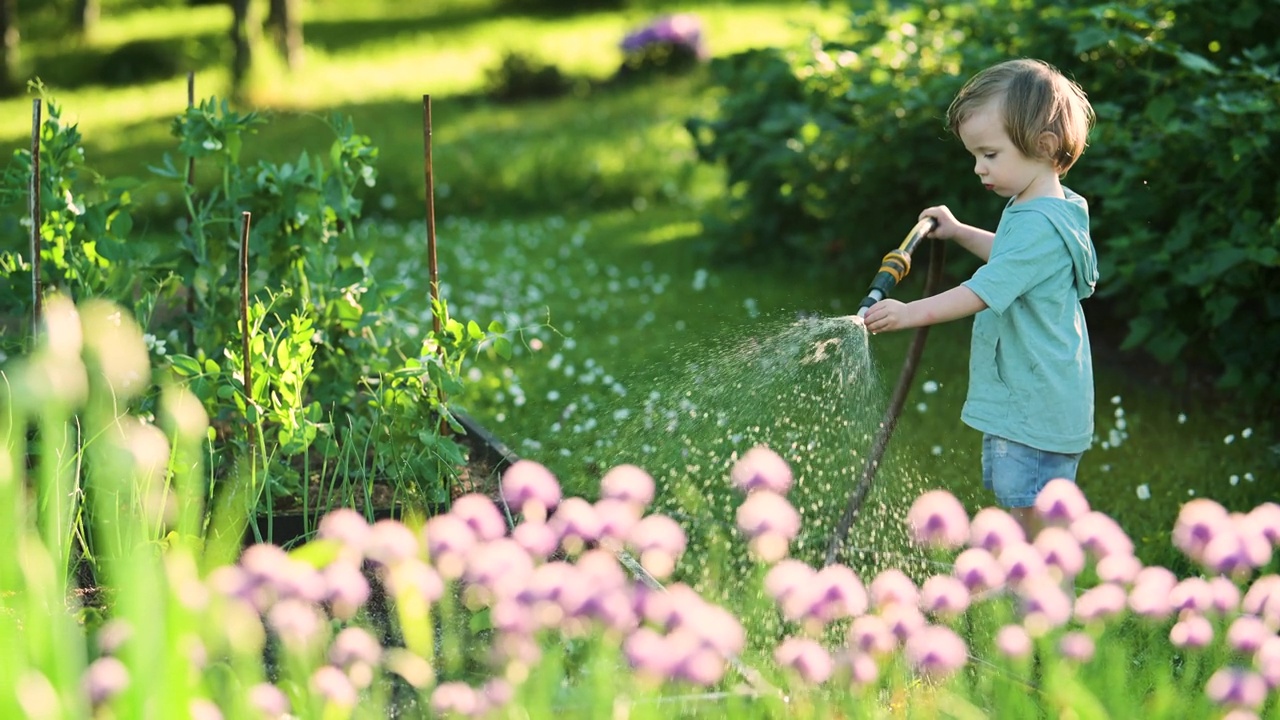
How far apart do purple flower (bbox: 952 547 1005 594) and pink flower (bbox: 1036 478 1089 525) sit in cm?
22

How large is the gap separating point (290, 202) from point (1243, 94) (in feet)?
9.37

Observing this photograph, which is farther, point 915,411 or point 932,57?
point 932,57

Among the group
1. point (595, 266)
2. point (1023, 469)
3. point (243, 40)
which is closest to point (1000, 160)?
point (1023, 469)

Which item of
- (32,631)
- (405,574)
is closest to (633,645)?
(405,574)

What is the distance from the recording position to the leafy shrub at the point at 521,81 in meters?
13.6

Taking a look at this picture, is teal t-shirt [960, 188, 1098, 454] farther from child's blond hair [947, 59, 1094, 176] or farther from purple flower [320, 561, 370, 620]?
purple flower [320, 561, 370, 620]

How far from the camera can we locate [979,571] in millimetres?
2090

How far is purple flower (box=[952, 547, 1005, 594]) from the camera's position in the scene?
2.08 meters

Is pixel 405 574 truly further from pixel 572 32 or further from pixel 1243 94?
pixel 572 32

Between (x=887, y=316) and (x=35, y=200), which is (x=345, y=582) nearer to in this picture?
(x=887, y=316)

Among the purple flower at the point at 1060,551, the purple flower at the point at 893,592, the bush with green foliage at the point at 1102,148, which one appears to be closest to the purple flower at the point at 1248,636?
the purple flower at the point at 1060,551

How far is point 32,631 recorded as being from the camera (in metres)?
2.03

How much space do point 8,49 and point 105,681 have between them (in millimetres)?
15533

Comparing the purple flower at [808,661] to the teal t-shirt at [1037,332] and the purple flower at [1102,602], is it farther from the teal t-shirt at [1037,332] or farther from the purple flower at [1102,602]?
the teal t-shirt at [1037,332]
